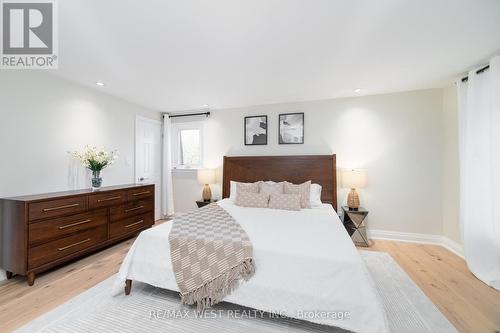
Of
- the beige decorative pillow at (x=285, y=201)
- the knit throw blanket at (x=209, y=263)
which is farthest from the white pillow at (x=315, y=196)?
the knit throw blanket at (x=209, y=263)

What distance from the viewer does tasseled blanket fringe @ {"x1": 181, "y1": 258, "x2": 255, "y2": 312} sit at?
157 centimetres

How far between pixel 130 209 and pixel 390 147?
4417 mm

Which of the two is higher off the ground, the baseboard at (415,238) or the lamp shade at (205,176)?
the lamp shade at (205,176)

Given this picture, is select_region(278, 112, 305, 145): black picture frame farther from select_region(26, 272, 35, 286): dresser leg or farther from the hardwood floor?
select_region(26, 272, 35, 286): dresser leg

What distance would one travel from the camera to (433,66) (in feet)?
8.05

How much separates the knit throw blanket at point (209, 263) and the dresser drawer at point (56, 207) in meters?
1.58

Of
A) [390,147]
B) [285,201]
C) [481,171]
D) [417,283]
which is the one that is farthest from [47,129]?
[481,171]

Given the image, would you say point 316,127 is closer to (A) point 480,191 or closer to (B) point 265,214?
(B) point 265,214

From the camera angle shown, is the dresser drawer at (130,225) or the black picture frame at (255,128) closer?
the dresser drawer at (130,225)

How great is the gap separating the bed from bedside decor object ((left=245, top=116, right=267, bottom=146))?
2068 millimetres

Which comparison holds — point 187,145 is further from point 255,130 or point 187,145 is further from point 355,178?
point 355,178

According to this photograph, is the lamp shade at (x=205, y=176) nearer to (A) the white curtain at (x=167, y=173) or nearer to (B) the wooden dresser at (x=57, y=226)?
(A) the white curtain at (x=167, y=173)

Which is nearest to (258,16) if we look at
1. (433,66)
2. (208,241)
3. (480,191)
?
(208,241)

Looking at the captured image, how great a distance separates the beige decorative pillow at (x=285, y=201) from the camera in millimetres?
2970
